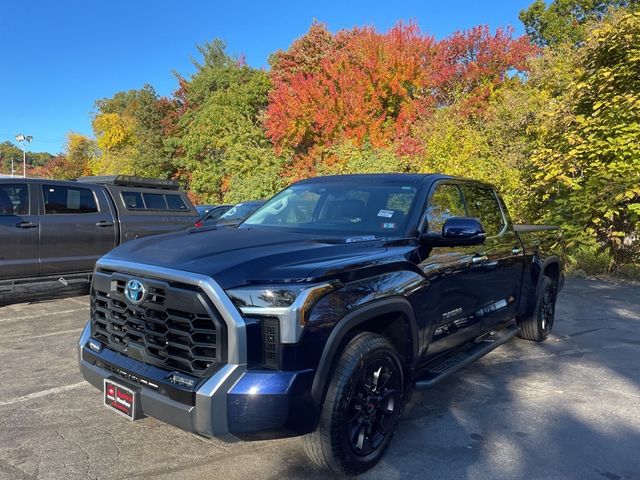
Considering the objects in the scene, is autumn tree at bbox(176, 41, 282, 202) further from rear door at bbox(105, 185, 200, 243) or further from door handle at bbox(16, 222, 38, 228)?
door handle at bbox(16, 222, 38, 228)

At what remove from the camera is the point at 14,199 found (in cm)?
641

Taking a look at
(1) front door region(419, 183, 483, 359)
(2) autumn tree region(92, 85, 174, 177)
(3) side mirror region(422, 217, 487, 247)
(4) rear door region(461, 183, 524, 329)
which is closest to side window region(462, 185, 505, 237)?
(4) rear door region(461, 183, 524, 329)

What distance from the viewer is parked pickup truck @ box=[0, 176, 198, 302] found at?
6.25m

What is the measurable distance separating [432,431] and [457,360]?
1.90ft

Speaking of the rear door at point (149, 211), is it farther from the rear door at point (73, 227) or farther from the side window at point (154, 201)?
the rear door at point (73, 227)

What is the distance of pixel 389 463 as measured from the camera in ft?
10.2

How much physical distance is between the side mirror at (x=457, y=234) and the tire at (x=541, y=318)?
2.48 meters

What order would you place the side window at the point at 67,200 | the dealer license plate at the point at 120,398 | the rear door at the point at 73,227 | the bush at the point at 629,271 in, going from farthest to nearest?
the bush at the point at 629,271, the side window at the point at 67,200, the rear door at the point at 73,227, the dealer license plate at the point at 120,398

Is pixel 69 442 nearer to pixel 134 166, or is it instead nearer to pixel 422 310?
pixel 422 310

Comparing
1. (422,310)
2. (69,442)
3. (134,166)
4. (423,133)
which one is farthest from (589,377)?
(134,166)

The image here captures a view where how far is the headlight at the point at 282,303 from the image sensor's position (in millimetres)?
2482

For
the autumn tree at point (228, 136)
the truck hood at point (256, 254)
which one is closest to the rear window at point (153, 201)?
the truck hood at point (256, 254)

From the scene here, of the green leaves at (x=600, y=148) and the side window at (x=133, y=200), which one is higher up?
the green leaves at (x=600, y=148)

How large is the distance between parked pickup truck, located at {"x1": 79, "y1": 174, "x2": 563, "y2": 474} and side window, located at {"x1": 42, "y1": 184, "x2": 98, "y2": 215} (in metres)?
4.03
